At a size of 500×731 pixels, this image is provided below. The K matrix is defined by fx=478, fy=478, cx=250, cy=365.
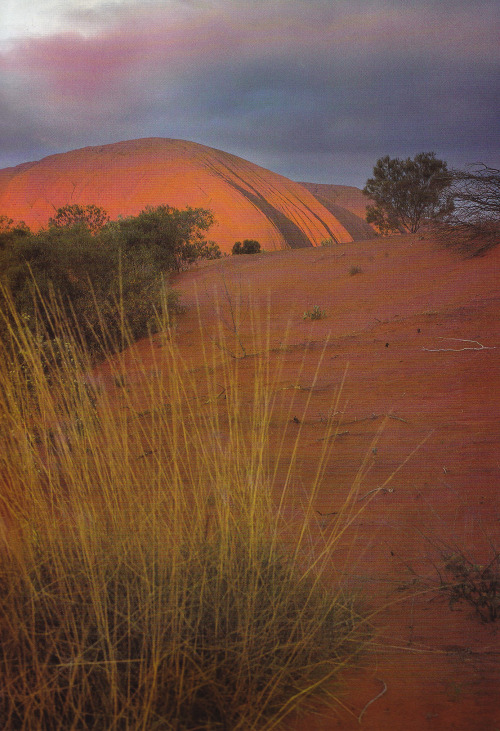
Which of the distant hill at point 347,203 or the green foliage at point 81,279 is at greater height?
the distant hill at point 347,203

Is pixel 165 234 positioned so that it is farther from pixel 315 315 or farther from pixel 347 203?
pixel 347 203

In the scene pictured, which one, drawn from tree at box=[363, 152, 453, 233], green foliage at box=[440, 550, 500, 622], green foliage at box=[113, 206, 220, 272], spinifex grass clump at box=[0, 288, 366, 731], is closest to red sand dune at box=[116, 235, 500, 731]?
green foliage at box=[440, 550, 500, 622]

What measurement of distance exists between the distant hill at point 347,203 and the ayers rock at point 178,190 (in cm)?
67

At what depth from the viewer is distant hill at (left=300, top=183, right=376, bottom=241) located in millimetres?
46719

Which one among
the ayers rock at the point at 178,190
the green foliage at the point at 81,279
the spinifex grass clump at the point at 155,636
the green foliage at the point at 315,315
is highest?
the ayers rock at the point at 178,190

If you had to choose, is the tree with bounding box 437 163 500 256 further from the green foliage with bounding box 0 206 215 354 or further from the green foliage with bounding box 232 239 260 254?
the green foliage with bounding box 232 239 260 254

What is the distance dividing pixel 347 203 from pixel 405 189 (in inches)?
2067

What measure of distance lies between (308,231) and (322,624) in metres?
39.4

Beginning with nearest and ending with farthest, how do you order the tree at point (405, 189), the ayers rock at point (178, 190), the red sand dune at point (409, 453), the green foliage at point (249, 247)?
the red sand dune at point (409, 453), the tree at point (405, 189), the green foliage at point (249, 247), the ayers rock at point (178, 190)

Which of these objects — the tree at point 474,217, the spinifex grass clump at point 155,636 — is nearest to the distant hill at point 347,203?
the tree at point 474,217

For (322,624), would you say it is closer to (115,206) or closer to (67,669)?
(67,669)

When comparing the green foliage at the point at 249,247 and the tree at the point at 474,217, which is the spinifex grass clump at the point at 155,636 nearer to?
the tree at the point at 474,217

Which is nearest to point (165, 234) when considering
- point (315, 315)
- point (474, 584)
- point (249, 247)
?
point (249, 247)

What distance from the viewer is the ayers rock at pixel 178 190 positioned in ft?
118
